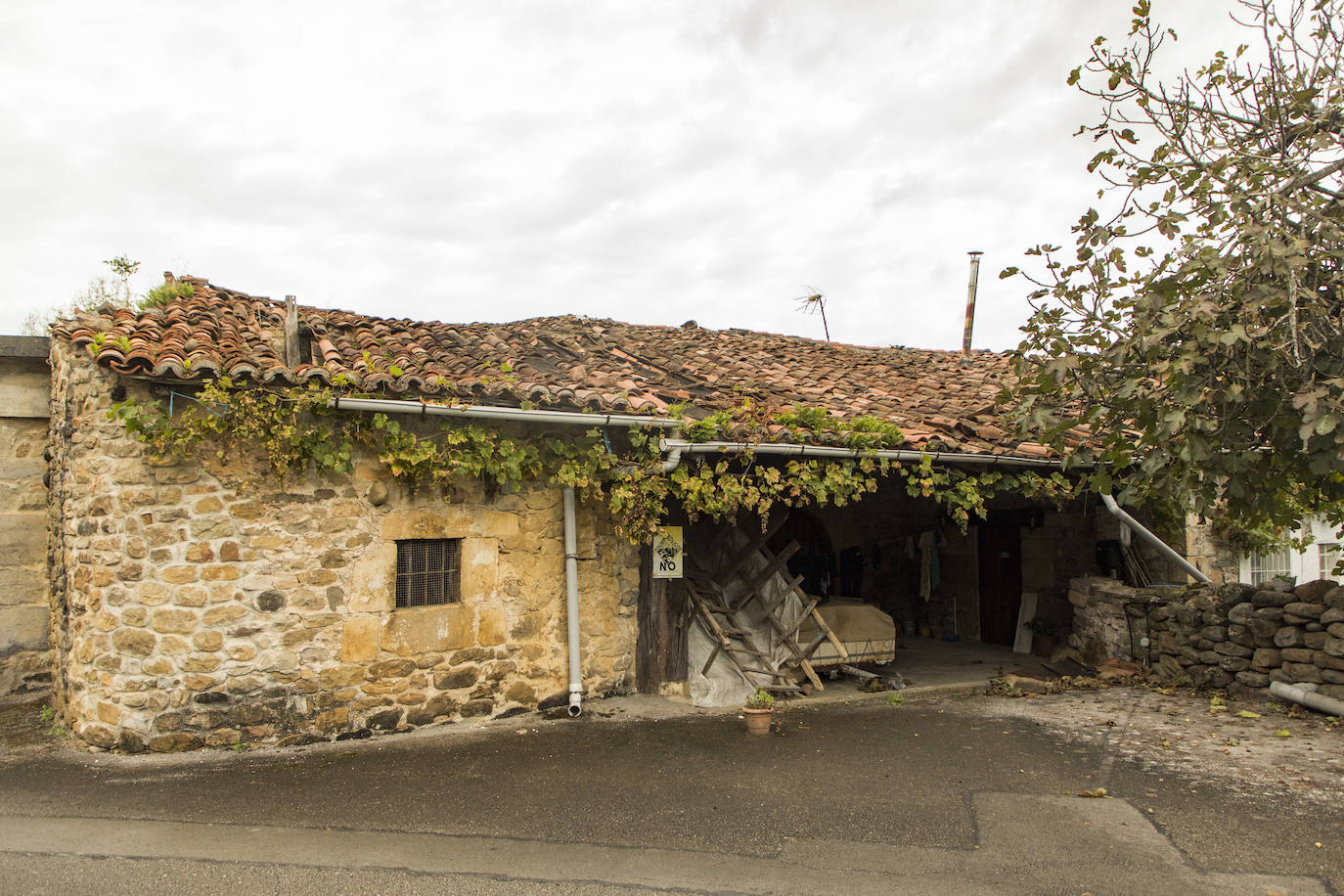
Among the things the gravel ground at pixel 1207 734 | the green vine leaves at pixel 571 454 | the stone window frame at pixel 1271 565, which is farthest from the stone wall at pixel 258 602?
the stone window frame at pixel 1271 565

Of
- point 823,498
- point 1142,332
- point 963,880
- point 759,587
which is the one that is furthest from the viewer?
point 759,587

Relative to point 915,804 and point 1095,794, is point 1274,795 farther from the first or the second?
point 915,804

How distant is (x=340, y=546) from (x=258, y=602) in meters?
0.65

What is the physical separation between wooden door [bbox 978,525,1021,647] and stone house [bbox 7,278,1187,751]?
3.21 meters

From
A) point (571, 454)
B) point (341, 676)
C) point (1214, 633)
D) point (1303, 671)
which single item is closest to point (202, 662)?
point (341, 676)

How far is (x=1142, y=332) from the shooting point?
16.3 ft

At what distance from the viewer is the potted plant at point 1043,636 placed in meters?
9.91

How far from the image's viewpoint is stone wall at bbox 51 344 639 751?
5734 mm

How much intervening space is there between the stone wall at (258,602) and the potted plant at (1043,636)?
625 centimetres

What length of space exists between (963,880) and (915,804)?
3.34 feet

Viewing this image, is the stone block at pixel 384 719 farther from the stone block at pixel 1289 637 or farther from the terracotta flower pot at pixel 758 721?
the stone block at pixel 1289 637

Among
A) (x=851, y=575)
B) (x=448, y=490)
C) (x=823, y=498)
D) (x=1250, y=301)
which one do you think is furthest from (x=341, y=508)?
(x=851, y=575)

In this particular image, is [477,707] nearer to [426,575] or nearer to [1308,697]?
[426,575]

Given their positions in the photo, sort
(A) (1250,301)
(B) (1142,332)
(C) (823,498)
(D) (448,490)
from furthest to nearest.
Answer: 1. (C) (823,498)
2. (D) (448,490)
3. (B) (1142,332)
4. (A) (1250,301)
